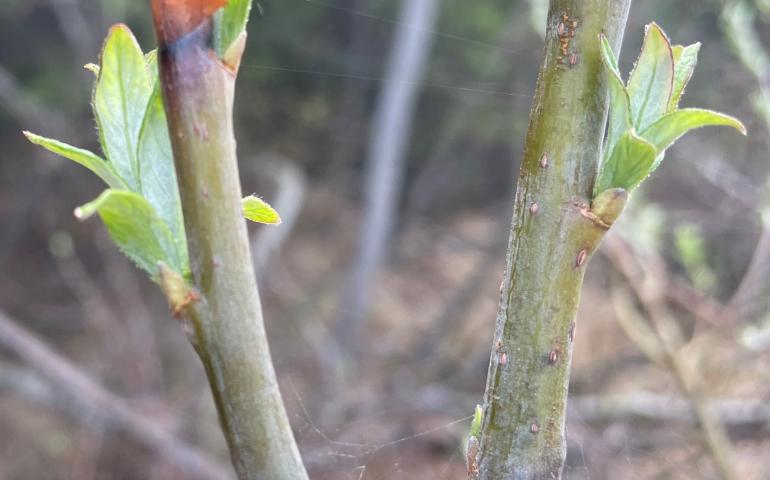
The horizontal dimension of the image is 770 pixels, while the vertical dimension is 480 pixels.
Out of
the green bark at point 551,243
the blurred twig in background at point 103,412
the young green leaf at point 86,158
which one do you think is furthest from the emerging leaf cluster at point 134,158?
the blurred twig in background at point 103,412

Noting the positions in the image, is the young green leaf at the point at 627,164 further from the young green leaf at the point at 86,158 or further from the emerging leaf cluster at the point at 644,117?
the young green leaf at the point at 86,158

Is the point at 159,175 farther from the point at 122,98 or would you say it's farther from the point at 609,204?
the point at 609,204

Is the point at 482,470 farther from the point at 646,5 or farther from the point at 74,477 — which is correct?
the point at 74,477

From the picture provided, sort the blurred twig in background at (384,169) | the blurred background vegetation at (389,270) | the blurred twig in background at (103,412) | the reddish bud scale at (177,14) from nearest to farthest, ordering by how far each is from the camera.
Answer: the reddish bud scale at (177,14) → the blurred background vegetation at (389,270) → the blurred twig in background at (103,412) → the blurred twig in background at (384,169)

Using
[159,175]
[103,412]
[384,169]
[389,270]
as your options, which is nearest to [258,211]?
[159,175]

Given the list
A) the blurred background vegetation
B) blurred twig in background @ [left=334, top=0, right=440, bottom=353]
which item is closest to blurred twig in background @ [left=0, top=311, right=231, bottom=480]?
the blurred background vegetation
